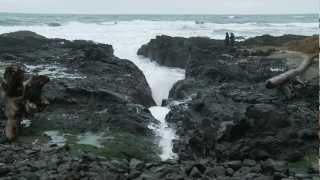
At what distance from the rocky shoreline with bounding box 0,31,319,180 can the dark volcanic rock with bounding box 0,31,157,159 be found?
3cm

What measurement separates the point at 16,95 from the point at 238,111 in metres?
5.74

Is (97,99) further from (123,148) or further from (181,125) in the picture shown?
(123,148)

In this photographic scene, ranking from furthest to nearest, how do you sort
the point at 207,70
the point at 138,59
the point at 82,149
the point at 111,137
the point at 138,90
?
the point at 138,59 → the point at 207,70 → the point at 138,90 → the point at 111,137 → the point at 82,149

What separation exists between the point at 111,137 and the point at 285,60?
12260mm

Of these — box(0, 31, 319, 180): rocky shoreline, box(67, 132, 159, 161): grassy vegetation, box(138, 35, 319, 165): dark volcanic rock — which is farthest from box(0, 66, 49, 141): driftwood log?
box(138, 35, 319, 165): dark volcanic rock

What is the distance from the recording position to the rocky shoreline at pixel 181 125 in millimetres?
10438

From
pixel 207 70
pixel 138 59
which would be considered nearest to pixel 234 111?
pixel 207 70

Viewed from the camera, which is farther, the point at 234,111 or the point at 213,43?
the point at 213,43

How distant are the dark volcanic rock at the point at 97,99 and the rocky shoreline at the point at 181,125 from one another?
0.09 feet

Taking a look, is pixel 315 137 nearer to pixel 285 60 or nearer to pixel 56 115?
pixel 56 115

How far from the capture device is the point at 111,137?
541 inches

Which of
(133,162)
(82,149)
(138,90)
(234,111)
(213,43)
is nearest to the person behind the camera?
(133,162)

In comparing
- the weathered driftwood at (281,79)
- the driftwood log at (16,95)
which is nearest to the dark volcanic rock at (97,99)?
the driftwood log at (16,95)

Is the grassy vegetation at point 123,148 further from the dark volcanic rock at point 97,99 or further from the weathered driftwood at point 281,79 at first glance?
the weathered driftwood at point 281,79
